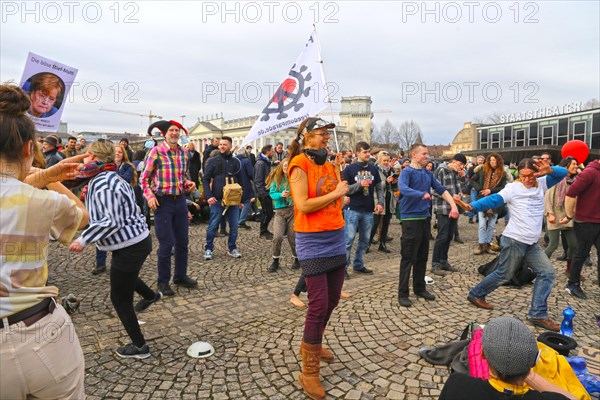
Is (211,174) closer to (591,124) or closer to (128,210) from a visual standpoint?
(128,210)

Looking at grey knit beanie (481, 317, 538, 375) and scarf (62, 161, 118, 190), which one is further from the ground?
scarf (62, 161, 118, 190)

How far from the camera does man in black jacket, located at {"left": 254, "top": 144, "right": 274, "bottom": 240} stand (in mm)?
8344

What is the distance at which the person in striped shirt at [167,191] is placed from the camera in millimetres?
5074

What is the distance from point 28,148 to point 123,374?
2.39 meters

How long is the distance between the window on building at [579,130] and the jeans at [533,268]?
106 ft

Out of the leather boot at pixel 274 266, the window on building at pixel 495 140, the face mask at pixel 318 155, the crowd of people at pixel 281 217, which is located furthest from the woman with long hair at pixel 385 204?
the window on building at pixel 495 140

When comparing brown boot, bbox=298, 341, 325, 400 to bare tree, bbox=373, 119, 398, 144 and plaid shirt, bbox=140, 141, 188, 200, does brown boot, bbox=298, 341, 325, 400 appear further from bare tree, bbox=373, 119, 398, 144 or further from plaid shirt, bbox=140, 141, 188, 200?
bare tree, bbox=373, 119, 398, 144

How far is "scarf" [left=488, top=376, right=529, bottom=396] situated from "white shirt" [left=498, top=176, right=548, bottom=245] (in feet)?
9.98

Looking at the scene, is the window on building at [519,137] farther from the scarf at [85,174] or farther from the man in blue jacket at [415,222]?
the scarf at [85,174]

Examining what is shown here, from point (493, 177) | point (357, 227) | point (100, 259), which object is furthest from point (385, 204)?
point (100, 259)

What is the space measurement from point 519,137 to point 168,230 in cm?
3896

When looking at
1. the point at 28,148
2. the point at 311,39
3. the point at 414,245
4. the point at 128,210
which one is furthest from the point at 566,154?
the point at 28,148

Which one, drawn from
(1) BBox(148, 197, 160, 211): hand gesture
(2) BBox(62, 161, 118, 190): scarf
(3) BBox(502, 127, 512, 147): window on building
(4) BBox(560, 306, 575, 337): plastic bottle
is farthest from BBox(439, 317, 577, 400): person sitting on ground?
(3) BBox(502, 127, 512, 147): window on building

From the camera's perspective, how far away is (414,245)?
5086 millimetres
